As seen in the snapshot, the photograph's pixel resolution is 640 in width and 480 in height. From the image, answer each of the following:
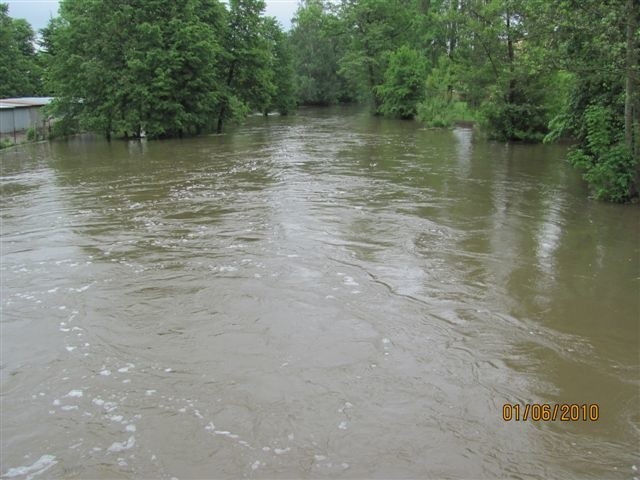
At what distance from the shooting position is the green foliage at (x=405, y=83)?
42.7 metres

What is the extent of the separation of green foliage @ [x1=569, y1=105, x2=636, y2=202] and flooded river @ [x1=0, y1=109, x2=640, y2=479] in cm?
43

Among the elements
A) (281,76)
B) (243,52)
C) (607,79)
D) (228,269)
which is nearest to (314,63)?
(281,76)

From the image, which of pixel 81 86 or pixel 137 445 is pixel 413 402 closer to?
pixel 137 445

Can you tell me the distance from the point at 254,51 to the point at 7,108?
47.6 ft

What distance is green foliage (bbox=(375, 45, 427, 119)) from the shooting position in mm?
42688

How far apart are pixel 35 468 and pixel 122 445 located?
2.13 feet

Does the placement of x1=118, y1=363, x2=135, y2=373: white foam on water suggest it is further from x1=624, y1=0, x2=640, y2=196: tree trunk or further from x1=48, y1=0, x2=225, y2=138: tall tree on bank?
x1=48, y1=0, x2=225, y2=138: tall tree on bank

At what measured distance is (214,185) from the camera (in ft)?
53.3

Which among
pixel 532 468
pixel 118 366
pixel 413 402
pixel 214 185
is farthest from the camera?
pixel 214 185

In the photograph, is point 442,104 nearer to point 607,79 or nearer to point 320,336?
point 607,79

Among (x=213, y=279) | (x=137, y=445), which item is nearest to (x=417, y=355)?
(x=137, y=445)

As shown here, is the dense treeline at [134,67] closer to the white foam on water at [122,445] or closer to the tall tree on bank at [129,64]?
the tall tree on bank at [129,64]
